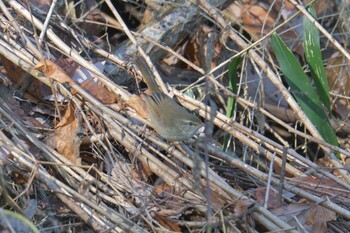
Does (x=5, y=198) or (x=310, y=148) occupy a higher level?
(x=5, y=198)

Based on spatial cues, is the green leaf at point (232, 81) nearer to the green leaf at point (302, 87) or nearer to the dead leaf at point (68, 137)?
the green leaf at point (302, 87)

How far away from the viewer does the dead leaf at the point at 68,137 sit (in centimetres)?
349

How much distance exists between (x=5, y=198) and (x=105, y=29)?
1930mm

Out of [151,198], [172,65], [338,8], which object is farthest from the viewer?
[338,8]

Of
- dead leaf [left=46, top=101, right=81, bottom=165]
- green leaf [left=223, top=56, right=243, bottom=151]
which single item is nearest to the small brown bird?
dead leaf [left=46, top=101, right=81, bottom=165]

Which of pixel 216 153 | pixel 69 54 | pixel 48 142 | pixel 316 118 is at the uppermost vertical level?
pixel 69 54

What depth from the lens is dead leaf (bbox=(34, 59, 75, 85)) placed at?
358cm

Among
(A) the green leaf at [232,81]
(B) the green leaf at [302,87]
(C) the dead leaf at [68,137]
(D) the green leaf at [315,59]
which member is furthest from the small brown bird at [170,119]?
(D) the green leaf at [315,59]

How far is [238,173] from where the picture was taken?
12.1 ft

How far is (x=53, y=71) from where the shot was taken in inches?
142

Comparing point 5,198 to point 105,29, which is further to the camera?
point 105,29

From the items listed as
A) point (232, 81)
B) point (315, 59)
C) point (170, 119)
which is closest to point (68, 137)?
point (170, 119)

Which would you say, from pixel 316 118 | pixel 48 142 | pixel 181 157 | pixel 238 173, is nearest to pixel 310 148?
pixel 316 118

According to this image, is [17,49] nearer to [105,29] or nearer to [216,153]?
[105,29]
